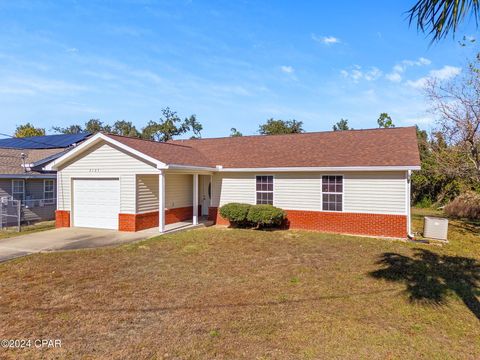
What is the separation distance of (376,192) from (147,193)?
972 cm

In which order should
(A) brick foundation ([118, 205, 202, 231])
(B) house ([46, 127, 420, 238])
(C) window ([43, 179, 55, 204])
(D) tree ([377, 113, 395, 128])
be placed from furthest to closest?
(D) tree ([377, 113, 395, 128])
(C) window ([43, 179, 55, 204])
(A) brick foundation ([118, 205, 202, 231])
(B) house ([46, 127, 420, 238])

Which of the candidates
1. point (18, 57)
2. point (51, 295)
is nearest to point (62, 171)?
point (18, 57)

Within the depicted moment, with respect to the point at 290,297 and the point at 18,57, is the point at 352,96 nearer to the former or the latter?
the point at 290,297

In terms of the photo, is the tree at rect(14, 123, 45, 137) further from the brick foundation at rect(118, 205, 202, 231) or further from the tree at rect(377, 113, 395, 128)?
the tree at rect(377, 113, 395, 128)

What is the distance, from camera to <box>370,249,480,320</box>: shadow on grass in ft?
22.3

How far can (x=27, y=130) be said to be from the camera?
5603 centimetres

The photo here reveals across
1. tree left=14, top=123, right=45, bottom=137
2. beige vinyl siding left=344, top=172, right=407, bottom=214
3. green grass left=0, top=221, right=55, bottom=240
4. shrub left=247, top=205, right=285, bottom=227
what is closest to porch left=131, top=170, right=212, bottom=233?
shrub left=247, top=205, right=285, bottom=227

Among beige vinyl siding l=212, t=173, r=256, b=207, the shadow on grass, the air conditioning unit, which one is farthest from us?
beige vinyl siding l=212, t=173, r=256, b=207

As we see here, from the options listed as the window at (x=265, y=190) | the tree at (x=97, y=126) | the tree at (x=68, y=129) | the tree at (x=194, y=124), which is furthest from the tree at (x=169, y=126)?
the window at (x=265, y=190)

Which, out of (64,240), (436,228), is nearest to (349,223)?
(436,228)

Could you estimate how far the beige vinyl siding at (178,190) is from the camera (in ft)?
50.9

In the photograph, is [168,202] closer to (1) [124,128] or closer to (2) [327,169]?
(2) [327,169]

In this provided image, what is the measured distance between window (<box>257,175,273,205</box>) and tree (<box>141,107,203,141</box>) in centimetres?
3596

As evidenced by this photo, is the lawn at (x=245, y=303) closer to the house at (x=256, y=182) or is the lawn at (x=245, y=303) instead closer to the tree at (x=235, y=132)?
the house at (x=256, y=182)
